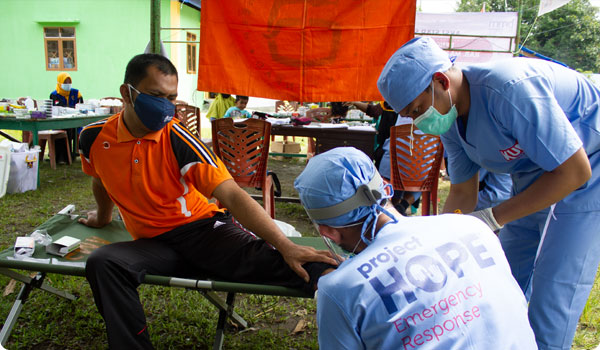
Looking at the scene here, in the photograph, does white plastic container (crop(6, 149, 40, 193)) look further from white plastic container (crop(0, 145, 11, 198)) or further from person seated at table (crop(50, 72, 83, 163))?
person seated at table (crop(50, 72, 83, 163))

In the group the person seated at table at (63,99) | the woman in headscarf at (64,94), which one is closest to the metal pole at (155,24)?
the person seated at table at (63,99)

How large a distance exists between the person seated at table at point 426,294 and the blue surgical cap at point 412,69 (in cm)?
64

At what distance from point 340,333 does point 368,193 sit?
370mm

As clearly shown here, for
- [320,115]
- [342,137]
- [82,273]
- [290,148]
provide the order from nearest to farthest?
[82,273]
[342,137]
[320,115]
[290,148]

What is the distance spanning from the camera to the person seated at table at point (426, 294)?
0.98 m

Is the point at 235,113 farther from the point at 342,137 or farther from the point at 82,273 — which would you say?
Answer: the point at 82,273

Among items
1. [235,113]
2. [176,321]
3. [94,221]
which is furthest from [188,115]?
[176,321]

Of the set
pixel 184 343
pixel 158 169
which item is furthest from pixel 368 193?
pixel 184 343

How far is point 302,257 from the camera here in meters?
1.84

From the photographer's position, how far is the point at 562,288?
5.30 feet

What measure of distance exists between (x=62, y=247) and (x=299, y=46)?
2914 mm

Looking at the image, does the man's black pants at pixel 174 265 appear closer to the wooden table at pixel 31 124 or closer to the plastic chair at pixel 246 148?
the plastic chair at pixel 246 148

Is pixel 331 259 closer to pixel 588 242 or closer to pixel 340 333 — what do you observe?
pixel 340 333

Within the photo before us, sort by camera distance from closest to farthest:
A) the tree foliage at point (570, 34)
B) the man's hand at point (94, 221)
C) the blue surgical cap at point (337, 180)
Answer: the blue surgical cap at point (337, 180)
the man's hand at point (94, 221)
the tree foliage at point (570, 34)
